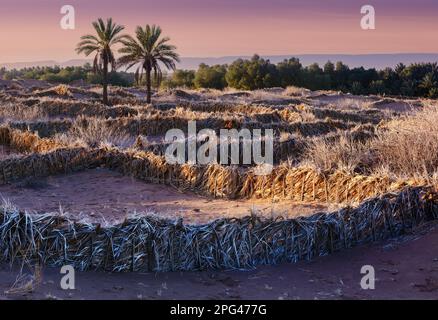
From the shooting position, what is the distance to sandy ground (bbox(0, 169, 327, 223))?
905 cm

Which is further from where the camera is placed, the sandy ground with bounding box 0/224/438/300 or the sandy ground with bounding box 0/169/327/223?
the sandy ground with bounding box 0/169/327/223

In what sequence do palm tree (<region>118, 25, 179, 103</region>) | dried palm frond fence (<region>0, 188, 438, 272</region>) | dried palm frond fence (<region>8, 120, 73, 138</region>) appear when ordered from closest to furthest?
1. dried palm frond fence (<region>0, 188, 438, 272</region>)
2. dried palm frond fence (<region>8, 120, 73, 138</region>)
3. palm tree (<region>118, 25, 179, 103</region>)

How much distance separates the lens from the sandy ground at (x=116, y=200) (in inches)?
356

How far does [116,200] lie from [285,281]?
498 cm

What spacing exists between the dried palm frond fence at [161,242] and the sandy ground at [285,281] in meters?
0.12

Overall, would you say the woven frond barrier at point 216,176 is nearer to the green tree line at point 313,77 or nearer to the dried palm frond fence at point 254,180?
the dried palm frond fence at point 254,180

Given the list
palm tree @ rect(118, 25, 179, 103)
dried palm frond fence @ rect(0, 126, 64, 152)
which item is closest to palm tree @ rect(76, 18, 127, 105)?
palm tree @ rect(118, 25, 179, 103)

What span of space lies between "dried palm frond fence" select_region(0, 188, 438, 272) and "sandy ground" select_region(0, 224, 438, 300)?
12 centimetres

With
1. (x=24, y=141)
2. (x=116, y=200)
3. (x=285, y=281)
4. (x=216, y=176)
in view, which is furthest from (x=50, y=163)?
(x=285, y=281)

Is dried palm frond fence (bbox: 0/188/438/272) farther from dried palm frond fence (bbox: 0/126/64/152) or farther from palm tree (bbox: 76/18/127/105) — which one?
palm tree (bbox: 76/18/127/105)

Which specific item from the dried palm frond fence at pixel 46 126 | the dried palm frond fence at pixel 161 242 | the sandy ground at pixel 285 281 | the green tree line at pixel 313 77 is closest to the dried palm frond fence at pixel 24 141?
the dried palm frond fence at pixel 46 126

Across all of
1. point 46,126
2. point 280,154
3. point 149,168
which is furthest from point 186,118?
point 149,168

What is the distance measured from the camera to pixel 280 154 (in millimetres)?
14062

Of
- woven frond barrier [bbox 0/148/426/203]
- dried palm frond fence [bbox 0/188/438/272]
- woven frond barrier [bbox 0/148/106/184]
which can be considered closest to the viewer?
dried palm frond fence [bbox 0/188/438/272]
